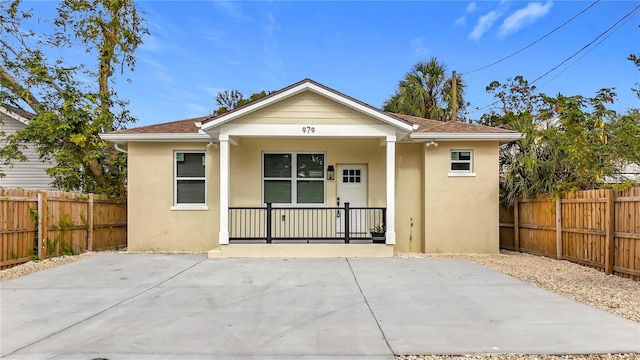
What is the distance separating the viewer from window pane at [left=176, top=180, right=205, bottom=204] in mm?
11883

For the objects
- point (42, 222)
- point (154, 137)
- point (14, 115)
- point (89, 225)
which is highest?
point (14, 115)

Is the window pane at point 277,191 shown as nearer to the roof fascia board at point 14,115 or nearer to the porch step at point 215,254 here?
the porch step at point 215,254

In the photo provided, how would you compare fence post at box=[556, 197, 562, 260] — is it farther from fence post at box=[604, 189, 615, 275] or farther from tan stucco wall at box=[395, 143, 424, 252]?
tan stucco wall at box=[395, 143, 424, 252]

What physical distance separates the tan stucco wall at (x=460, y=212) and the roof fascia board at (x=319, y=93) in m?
1.65

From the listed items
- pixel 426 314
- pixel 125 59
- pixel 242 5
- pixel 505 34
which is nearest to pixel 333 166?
pixel 426 314

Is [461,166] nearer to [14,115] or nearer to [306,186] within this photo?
[306,186]

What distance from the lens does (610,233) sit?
319 inches

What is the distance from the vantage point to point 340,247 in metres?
10.7

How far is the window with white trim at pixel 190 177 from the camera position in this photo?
11867mm

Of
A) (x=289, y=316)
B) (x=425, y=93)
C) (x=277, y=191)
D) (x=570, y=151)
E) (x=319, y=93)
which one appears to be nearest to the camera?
(x=289, y=316)

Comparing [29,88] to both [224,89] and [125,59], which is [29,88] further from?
[224,89]

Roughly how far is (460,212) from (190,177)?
7.52 metres

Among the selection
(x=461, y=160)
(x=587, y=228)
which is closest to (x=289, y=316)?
(x=587, y=228)

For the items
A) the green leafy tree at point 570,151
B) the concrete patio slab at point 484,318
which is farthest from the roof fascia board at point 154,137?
the green leafy tree at point 570,151
